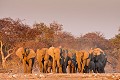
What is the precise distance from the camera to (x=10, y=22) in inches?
1937

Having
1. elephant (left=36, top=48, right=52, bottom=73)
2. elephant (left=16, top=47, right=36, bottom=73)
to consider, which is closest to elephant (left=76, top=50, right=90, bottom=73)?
elephant (left=36, top=48, right=52, bottom=73)

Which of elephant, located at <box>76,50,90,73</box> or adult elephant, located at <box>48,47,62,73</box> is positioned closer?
adult elephant, located at <box>48,47,62,73</box>

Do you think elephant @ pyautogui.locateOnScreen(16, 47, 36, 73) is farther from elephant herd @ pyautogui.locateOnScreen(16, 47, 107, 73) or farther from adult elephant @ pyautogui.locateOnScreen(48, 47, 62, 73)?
adult elephant @ pyautogui.locateOnScreen(48, 47, 62, 73)

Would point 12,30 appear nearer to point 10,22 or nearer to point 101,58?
point 10,22

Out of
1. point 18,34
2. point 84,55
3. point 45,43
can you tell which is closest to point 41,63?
point 84,55

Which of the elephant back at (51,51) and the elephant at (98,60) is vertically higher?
the elephant back at (51,51)

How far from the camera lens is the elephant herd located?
2769 cm

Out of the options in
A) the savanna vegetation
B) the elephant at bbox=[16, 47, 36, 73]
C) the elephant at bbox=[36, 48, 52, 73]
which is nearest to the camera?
the elephant at bbox=[16, 47, 36, 73]

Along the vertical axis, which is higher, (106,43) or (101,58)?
(106,43)

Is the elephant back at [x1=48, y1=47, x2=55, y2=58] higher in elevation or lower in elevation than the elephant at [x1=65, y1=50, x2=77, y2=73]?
higher

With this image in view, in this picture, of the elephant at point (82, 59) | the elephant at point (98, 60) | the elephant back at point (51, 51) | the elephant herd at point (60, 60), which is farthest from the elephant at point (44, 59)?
the elephant at point (98, 60)

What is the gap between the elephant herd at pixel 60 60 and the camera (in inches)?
1090

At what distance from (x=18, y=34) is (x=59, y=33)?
2536 centimetres

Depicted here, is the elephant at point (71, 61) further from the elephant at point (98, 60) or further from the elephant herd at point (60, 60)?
the elephant at point (98, 60)
